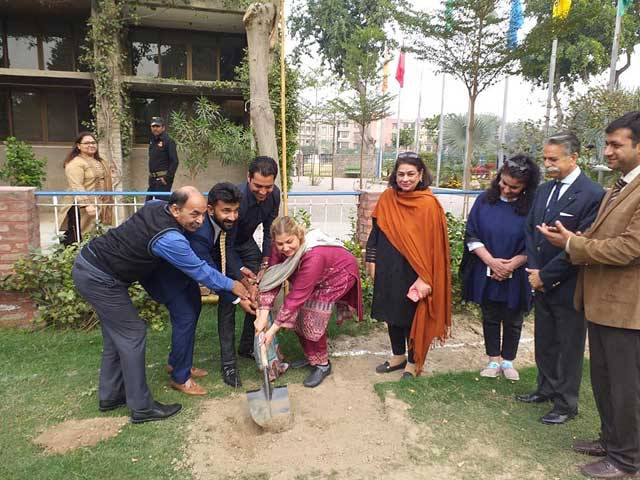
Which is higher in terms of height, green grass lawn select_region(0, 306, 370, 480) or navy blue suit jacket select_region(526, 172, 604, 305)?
navy blue suit jacket select_region(526, 172, 604, 305)

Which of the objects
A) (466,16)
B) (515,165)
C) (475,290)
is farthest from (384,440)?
(466,16)

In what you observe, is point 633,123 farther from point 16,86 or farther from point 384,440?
point 16,86

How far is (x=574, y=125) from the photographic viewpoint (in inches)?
409

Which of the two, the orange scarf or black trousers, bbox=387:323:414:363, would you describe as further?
black trousers, bbox=387:323:414:363

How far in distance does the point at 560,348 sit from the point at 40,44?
11788mm

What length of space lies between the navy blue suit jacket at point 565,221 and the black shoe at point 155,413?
2356mm

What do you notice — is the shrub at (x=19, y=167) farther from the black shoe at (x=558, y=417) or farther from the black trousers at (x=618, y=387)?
the black trousers at (x=618, y=387)

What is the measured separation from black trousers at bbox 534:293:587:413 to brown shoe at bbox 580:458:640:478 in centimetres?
47

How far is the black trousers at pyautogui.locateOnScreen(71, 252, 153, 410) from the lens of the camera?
260 cm

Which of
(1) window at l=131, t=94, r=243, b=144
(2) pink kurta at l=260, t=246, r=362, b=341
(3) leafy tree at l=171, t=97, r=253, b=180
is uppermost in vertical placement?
(1) window at l=131, t=94, r=243, b=144

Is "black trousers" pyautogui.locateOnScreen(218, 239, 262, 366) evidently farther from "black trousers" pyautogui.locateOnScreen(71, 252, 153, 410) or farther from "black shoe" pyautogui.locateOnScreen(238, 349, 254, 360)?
"black trousers" pyautogui.locateOnScreen(71, 252, 153, 410)

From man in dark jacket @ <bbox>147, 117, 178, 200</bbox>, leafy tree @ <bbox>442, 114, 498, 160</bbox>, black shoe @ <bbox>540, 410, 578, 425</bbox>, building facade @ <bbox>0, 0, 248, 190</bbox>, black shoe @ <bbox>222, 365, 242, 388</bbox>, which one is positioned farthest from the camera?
leafy tree @ <bbox>442, 114, 498, 160</bbox>

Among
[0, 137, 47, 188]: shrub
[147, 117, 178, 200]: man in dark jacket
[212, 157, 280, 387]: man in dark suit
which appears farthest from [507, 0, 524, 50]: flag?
[0, 137, 47, 188]: shrub

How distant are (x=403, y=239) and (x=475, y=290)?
0.67 metres
